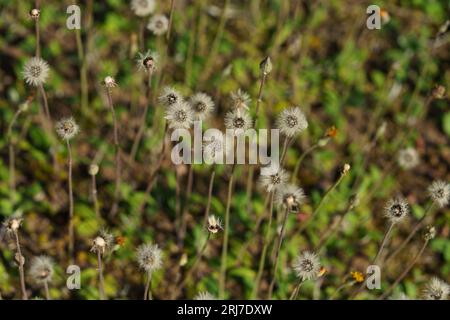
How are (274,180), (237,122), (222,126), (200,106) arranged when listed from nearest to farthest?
(237,122), (274,180), (200,106), (222,126)

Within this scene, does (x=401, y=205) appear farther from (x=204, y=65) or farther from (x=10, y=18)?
(x=10, y=18)

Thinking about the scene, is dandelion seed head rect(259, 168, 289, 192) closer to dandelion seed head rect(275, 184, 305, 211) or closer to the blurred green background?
dandelion seed head rect(275, 184, 305, 211)

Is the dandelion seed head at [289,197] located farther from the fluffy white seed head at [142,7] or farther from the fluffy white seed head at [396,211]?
the fluffy white seed head at [142,7]

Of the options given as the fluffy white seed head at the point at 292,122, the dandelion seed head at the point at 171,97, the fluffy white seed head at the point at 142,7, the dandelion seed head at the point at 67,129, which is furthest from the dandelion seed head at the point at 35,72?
the fluffy white seed head at the point at 292,122

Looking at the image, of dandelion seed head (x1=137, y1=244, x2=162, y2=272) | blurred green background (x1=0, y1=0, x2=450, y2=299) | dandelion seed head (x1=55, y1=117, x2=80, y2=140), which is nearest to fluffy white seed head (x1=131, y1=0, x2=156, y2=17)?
blurred green background (x1=0, y1=0, x2=450, y2=299)

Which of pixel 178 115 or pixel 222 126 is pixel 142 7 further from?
pixel 178 115

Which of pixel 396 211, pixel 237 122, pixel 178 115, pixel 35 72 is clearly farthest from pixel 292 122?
pixel 35 72
